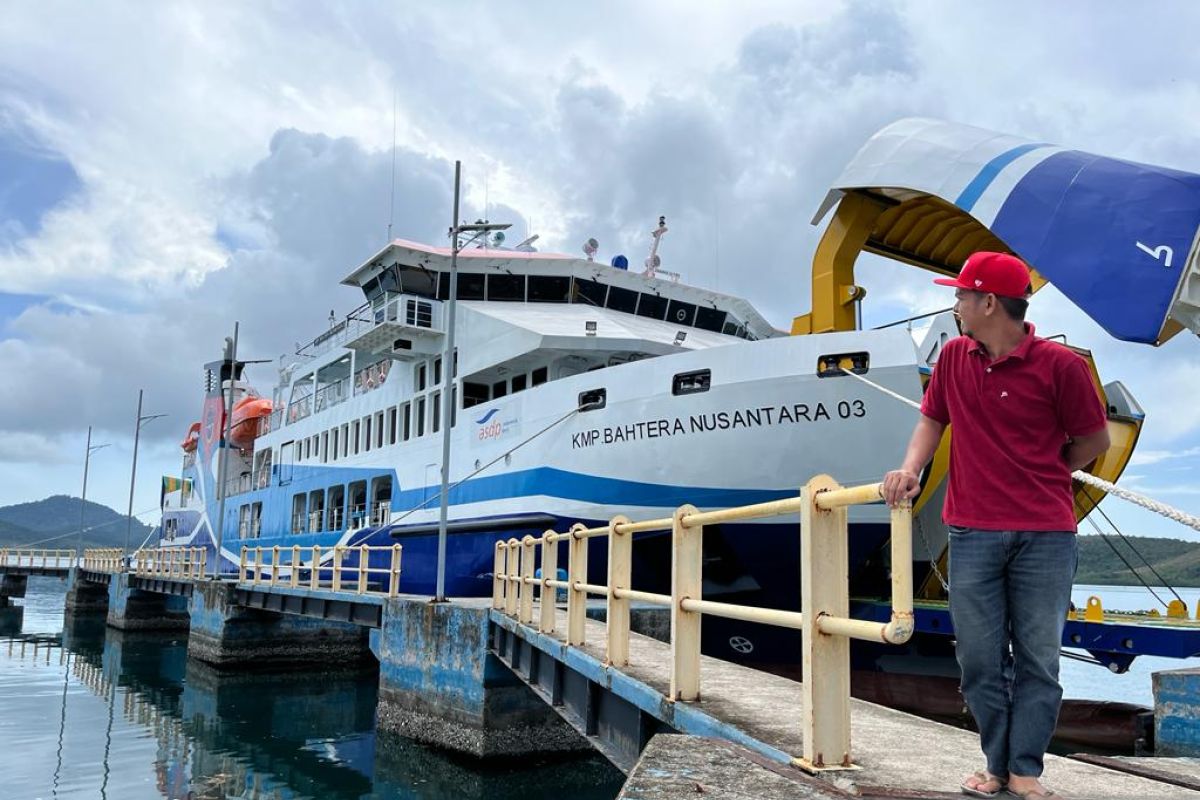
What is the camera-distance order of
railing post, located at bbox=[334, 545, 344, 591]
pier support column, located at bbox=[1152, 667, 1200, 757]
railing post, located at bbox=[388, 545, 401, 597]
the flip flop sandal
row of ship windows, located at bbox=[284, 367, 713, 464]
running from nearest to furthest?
the flip flop sandal
pier support column, located at bbox=[1152, 667, 1200, 757]
row of ship windows, located at bbox=[284, 367, 713, 464]
railing post, located at bbox=[388, 545, 401, 597]
railing post, located at bbox=[334, 545, 344, 591]

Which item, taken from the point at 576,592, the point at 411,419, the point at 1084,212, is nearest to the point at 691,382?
the point at 576,592

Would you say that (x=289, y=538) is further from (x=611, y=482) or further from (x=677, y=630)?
(x=677, y=630)

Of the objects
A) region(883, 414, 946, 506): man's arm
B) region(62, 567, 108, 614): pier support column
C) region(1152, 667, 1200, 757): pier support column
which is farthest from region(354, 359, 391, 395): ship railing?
region(62, 567, 108, 614): pier support column

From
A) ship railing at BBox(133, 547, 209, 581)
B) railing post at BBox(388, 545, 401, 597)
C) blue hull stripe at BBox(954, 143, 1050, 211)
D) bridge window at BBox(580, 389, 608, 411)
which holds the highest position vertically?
blue hull stripe at BBox(954, 143, 1050, 211)

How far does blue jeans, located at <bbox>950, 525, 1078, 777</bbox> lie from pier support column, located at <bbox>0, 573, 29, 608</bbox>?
46.6 m

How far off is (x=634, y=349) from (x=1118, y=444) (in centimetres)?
691

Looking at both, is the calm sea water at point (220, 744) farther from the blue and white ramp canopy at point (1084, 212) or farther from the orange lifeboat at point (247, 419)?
the orange lifeboat at point (247, 419)

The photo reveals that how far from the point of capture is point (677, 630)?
Result: 4.36 m

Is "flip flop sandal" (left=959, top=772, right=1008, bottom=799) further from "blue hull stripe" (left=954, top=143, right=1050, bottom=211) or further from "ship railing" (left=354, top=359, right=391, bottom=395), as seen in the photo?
"ship railing" (left=354, top=359, right=391, bottom=395)

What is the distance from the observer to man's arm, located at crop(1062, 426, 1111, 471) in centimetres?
270

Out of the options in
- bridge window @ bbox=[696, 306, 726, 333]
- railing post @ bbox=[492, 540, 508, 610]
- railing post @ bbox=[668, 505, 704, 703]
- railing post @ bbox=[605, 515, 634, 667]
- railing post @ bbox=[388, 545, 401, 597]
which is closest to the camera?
railing post @ bbox=[668, 505, 704, 703]

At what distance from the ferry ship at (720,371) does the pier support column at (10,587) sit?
28.2 metres

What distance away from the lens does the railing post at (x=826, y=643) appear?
303cm

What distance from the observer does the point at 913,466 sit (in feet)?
9.29
